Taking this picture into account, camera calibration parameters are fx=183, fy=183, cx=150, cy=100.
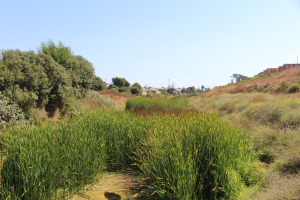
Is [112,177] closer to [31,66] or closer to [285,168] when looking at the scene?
[285,168]

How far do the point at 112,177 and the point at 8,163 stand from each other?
2.13 metres

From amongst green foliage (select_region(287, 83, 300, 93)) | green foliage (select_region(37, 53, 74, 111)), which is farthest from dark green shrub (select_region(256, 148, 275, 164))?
green foliage (select_region(287, 83, 300, 93))

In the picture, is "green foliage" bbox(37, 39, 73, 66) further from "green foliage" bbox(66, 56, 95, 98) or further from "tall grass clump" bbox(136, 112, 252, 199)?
"tall grass clump" bbox(136, 112, 252, 199)

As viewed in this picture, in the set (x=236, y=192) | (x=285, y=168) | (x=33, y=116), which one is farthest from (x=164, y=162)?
(x=33, y=116)

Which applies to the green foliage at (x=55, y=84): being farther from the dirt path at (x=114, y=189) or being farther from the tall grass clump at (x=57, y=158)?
the dirt path at (x=114, y=189)

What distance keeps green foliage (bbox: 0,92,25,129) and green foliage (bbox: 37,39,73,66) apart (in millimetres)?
5103

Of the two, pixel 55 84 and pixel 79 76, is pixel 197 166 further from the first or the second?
pixel 79 76

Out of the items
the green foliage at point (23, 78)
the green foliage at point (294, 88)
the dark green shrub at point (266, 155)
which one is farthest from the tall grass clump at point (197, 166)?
the green foliage at point (294, 88)

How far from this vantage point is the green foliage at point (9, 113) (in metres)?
6.71

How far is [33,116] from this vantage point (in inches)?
318

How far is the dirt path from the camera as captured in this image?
3.48 meters

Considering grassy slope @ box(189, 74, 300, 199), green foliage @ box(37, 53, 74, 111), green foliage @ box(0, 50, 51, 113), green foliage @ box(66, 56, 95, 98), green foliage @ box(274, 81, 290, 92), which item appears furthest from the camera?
green foliage @ box(274, 81, 290, 92)

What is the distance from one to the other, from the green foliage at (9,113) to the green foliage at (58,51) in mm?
5103

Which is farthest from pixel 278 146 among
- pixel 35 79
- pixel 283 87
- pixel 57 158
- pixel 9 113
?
pixel 283 87
